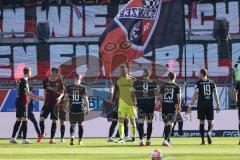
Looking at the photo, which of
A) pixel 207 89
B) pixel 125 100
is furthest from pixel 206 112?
pixel 125 100

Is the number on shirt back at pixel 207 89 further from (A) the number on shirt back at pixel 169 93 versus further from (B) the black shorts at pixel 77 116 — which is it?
(B) the black shorts at pixel 77 116

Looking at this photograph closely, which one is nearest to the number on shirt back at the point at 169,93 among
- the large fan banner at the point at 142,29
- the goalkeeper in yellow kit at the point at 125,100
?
the goalkeeper in yellow kit at the point at 125,100

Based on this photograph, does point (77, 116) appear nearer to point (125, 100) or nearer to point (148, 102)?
point (125, 100)

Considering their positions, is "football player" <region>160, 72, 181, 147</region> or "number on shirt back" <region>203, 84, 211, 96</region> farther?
"number on shirt back" <region>203, 84, 211, 96</region>

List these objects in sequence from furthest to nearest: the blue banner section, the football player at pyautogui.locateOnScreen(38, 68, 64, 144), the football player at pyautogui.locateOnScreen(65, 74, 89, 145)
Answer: the blue banner section
the football player at pyautogui.locateOnScreen(38, 68, 64, 144)
the football player at pyautogui.locateOnScreen(65, 74, 89, 145)

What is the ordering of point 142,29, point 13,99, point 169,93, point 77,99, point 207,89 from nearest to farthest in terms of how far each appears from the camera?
point 169,93, point 77,99, point 207,89, point 13,99, point 142,29

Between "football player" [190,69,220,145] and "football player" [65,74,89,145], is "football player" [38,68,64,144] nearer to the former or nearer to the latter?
"football player" [65,74,89,145]

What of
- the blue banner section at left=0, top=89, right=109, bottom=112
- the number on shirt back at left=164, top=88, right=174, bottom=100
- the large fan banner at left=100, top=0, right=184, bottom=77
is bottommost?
the blue banner section at left=0, top=89, right=109, bottom=112

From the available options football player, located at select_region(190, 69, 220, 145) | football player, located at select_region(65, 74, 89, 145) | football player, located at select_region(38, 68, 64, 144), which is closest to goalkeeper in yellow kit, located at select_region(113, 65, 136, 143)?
football player, located at select_region(65, 74, 89, 145)

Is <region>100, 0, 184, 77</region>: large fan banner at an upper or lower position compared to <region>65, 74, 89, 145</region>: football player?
upper

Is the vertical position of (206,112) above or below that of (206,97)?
below

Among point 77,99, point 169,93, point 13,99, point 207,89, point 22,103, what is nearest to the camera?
point 169,93

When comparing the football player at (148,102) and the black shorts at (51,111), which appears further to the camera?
the black shorts at (51,111)

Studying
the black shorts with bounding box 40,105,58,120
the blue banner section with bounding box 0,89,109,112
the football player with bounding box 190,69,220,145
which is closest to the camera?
the football player with bounding box 190,69,220,145
